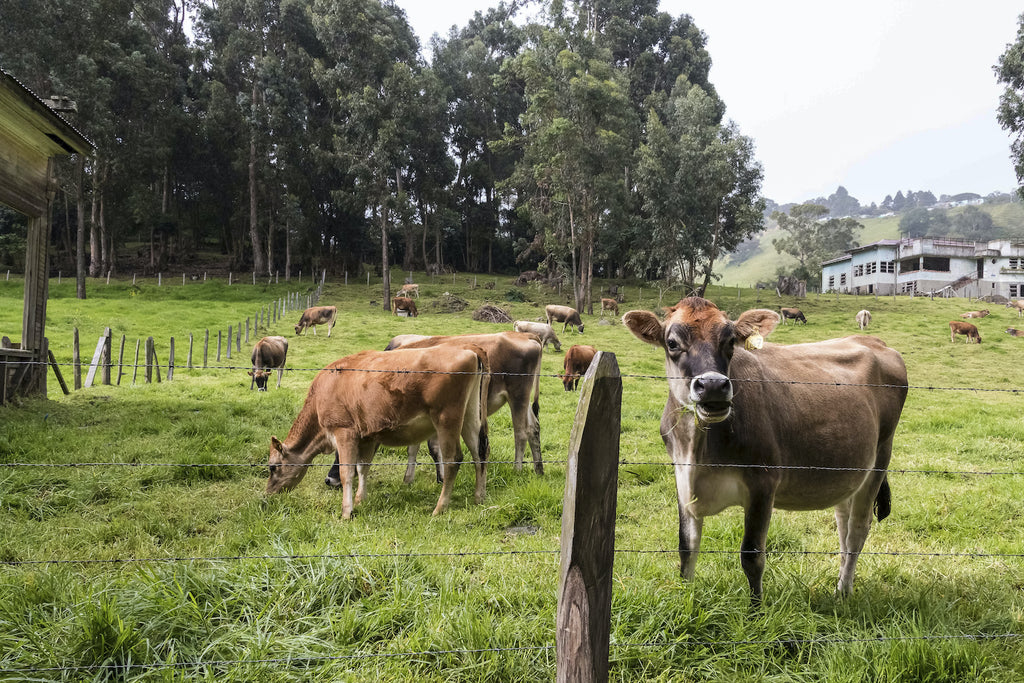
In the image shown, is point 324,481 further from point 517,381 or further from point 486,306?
point 486,306

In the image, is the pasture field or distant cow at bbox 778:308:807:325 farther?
distant cow at bbox 778:308:807:325

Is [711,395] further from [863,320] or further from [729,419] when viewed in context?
[863,320]

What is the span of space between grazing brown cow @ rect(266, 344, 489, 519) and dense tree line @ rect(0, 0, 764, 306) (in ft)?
93.7

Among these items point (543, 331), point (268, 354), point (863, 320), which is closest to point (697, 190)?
point (863, 320)

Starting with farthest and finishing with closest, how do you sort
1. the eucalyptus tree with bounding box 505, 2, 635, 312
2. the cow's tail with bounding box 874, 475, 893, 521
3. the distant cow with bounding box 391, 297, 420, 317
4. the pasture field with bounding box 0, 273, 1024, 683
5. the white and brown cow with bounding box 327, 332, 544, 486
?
1. the eucalyptus tree with bounding box 505, 2, 635, 312
2. the distant cow with bounding box 391, 297, 420, 317
3. the white and brown cow with bounding box 327, 332, 544, 486
4. the cow's tail with bounding box 874, 475, 893, 521
5. the pasture field with bounding box 0, 273, 1024, 683

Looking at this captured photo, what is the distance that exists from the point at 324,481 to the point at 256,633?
3.76 meters

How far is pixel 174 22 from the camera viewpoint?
47.0 m

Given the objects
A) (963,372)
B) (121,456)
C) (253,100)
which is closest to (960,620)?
(121,456)

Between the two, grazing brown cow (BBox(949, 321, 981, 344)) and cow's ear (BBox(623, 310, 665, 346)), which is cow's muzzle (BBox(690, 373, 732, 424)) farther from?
grazing brown cow (BBox(949, 321, 981, 344))

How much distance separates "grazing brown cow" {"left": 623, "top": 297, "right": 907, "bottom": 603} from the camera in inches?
133

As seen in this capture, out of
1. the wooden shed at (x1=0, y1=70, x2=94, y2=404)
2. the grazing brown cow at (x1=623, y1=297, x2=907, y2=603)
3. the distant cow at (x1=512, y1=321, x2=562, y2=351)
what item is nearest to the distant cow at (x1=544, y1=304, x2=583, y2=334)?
the distant cow at (x1=512, y1=321, x2=562, y2=351)

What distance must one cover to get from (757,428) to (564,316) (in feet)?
82.7

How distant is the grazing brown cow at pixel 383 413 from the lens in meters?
5.91

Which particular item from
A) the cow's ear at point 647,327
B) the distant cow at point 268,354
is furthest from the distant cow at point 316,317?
the cow's ear at point 647,327
